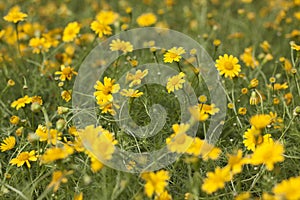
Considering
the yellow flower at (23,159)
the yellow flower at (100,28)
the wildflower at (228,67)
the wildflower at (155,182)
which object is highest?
the yellow flower at (100,28)

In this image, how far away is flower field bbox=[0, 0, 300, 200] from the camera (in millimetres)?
1567

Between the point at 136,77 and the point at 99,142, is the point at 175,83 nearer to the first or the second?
the point at 136,77

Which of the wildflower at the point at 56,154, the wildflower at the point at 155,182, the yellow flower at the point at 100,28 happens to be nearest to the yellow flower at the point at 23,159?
the wildflower at the point at 56,154

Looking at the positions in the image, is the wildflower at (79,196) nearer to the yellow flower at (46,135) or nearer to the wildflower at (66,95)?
the yellow flower at (46,135)

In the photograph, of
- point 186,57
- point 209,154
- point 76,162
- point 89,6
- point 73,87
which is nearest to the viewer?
point 209,154

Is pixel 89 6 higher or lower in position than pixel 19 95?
higher

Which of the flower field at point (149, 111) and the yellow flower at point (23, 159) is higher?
the flower field at point (149, 111)

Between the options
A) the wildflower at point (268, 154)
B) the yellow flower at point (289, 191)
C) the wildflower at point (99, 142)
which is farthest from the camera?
the wildflower at point (99, 142)

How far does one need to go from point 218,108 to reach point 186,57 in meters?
0.46

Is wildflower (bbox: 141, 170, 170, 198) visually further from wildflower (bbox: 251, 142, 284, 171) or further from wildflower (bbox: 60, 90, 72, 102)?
wildflower (bbox: 60, 90, 72, 102)

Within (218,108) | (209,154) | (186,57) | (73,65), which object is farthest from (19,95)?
(209,154)

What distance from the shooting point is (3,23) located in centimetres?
294

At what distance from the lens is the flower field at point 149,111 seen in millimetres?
1567

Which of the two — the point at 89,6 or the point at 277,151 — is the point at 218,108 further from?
the point at 89,6
